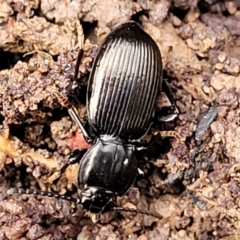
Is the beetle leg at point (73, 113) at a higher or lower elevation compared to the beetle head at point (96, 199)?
higher

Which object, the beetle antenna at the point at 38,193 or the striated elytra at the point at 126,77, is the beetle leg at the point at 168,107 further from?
the beetle antenna at the point at 38,193

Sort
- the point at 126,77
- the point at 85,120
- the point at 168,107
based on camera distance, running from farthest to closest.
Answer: the point at 85,120 < the point at 168,107 < the point at 126,77

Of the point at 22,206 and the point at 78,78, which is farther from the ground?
the point at 78,78

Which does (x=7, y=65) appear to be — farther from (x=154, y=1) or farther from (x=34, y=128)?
(x=154, y=1)

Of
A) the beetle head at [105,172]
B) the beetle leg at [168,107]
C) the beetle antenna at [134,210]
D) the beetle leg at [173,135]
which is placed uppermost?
the beetle leg at [168,107]

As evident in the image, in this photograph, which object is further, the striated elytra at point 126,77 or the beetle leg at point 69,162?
the beetle leg at point 69,162

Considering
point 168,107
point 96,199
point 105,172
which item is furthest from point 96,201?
point 168,107

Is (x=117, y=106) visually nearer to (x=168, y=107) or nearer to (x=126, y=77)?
(x=126, y=77)

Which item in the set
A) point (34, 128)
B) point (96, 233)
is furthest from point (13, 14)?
point (96, 233)

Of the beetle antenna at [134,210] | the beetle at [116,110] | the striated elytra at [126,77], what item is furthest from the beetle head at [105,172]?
the striated elytra at [126,77]
